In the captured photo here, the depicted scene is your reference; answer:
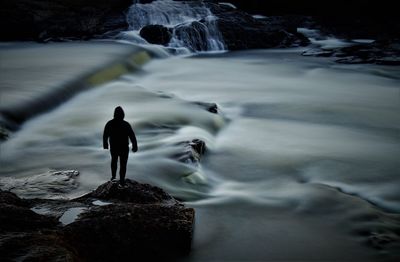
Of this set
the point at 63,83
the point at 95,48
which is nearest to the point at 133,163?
the point at 63,83

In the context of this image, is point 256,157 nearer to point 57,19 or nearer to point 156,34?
point 156,34

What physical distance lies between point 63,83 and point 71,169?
592 cm

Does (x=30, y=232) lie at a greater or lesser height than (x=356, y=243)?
greater

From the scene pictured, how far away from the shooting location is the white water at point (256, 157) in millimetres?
5395

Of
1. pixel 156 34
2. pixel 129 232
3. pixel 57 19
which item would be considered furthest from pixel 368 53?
pixel 129 232

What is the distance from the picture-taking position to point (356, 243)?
5.19m

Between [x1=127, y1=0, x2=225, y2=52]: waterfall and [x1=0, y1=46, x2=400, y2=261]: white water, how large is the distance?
6876mm

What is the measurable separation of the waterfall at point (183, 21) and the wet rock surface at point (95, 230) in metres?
17.4

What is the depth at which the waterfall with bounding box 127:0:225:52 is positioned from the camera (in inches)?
874

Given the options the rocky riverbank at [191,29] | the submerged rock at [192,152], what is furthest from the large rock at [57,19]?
the submerged rock at [192,152]

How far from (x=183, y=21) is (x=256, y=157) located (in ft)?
60.4

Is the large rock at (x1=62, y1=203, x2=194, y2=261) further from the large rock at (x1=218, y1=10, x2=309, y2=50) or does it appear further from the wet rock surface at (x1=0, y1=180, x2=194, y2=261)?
the large rock at (x1=218, y1=10, x2=309, y2=50)

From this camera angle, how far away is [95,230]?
4.14 meters

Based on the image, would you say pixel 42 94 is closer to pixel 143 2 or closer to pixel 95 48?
pixel 95 48
